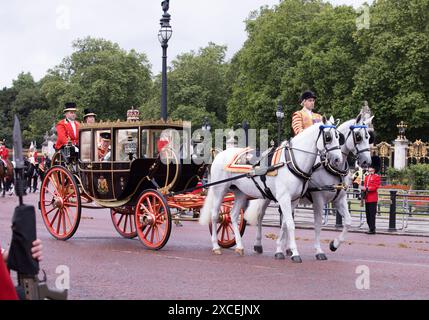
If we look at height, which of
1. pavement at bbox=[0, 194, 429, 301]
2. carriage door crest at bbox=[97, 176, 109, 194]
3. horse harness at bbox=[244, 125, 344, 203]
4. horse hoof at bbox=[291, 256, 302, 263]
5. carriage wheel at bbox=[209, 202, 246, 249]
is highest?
horse harness at bbox=[244, 125, 344, 203]

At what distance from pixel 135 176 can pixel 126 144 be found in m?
0.89

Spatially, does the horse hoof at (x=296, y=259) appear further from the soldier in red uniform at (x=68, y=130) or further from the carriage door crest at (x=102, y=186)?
the soldier in red uniform at (x=68, y=130)

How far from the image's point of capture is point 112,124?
1362cm

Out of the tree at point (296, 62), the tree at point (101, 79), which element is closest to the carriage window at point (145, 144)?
the tree at point (296, 62)

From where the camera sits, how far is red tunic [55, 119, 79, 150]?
14555 millimetres

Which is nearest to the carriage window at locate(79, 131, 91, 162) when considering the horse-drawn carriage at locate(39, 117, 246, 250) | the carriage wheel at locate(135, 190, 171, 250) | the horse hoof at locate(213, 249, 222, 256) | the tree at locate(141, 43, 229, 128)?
the horse-drawn carriage at locate(39, 117, 246, 250)

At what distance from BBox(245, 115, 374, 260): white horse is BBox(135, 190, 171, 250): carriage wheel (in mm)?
1447

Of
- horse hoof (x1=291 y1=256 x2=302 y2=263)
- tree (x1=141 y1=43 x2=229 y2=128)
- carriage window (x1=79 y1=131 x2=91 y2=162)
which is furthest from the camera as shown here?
Result: tree (x1=141 y1=43 x2=229 y2=128)

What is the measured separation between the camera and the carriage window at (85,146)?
46.3 ft

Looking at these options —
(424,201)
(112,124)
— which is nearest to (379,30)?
(424,201)

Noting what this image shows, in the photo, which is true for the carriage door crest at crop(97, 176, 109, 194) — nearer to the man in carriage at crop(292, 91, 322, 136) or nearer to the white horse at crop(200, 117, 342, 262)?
the white horse at crop(200, 117, 342, 262)

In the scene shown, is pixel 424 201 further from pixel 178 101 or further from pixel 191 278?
pixel 178 101

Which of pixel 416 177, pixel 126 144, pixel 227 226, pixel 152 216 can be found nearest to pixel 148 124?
pixel 126 144
